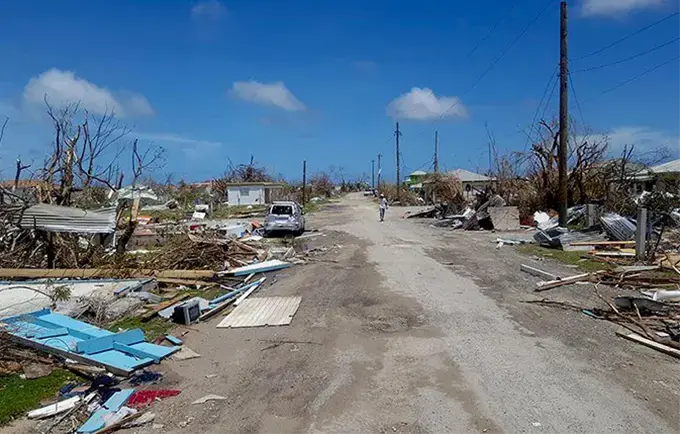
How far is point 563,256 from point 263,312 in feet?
36.4

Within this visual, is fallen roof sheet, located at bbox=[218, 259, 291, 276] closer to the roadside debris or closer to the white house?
the roadside debris

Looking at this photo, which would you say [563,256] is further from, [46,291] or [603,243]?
[46,291]

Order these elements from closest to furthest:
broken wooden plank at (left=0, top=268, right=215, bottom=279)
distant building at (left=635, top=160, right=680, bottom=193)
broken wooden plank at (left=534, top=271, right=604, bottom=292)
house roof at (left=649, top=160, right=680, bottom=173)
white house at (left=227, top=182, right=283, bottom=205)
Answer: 1. broken wooden plank at (left=534, top=271, right=604, bottom=292)
2. broken wooden plank at (left=0, top=268, right=215, bottom=279)
3. distant building at (left=635, top=160, right=680, bottom=193)
4. house roof at (left=649, top=160, right=680, bottom=173)
5. white house at (left=227, top=182, right=283, bottom=205)

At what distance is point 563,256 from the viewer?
1706 centimetres

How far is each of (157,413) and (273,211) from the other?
21.5 meters

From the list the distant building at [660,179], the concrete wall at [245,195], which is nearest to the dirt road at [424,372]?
the distant building at [660,179]

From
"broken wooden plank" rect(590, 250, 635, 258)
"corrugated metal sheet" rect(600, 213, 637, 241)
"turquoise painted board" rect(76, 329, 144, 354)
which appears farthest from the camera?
"corrugated metal sheet" rect(600, 213, 637, 241)

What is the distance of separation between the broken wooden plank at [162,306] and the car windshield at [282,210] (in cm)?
1488

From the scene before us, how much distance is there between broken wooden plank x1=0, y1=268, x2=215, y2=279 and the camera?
1250 centimetres

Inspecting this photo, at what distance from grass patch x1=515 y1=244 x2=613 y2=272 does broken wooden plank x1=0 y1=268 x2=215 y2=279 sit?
1034cm

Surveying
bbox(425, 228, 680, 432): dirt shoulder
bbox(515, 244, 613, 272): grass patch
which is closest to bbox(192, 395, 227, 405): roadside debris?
bbox(425, 228, 680, 432): dirt shoulder

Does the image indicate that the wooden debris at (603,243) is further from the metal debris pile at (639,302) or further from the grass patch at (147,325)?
the grass patch at (147,325)

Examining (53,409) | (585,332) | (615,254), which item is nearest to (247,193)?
(615,254)

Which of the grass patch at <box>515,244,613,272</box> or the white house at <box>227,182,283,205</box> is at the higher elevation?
the white house at <box>227,182,283,205</box>
